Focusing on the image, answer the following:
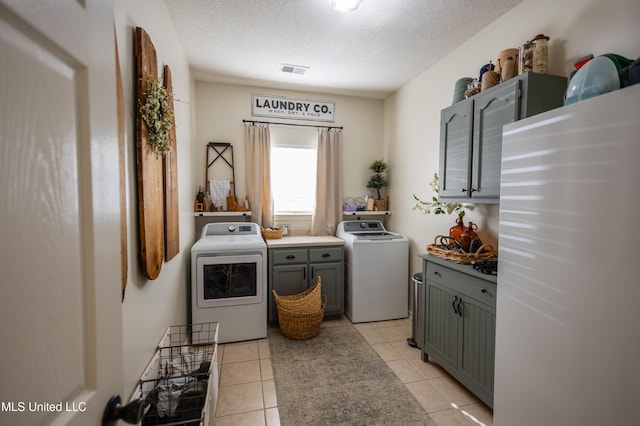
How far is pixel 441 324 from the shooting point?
7.47 ft

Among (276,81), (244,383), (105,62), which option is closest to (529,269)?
(105,62)

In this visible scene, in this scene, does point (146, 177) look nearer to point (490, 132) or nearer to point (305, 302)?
point (305, 302)

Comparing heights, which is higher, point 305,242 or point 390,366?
point 305,242

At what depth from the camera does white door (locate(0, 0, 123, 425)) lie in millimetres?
409

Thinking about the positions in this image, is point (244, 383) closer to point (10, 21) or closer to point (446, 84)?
point (10, 21)

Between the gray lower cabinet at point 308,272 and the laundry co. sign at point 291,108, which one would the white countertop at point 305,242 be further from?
the laundry co. sign at point 291,108

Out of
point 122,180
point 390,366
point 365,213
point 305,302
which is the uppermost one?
point 122,180

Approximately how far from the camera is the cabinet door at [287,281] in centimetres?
313

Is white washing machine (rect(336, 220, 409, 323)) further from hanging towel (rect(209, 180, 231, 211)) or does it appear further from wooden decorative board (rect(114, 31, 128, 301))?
wooden decorative board (rect(114, 31, 128, 301))

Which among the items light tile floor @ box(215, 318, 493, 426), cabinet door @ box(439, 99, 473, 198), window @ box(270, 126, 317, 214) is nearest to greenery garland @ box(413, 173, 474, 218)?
cabinet door @ box(439, 99, 473, 198)

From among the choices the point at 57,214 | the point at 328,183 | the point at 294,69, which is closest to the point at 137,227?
the point at 57,214

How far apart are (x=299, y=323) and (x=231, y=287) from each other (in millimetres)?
758

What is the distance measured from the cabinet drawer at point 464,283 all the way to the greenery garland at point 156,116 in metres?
2.13

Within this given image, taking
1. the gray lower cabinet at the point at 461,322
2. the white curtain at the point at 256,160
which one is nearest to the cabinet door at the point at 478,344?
the gray lower cabinet at the point at 461,322
